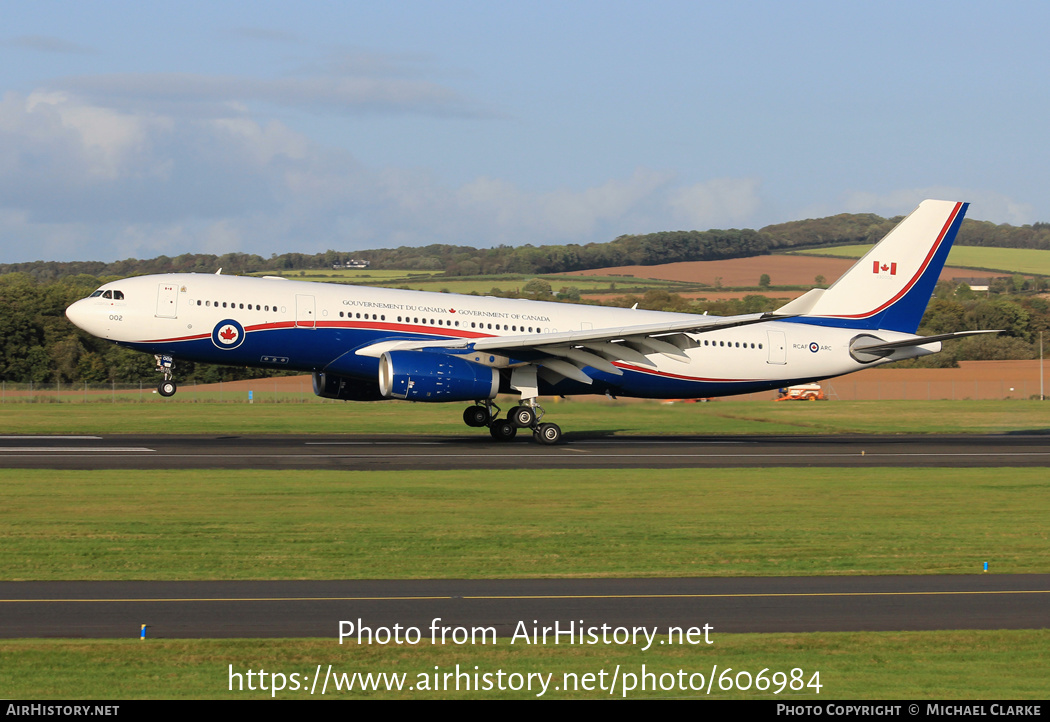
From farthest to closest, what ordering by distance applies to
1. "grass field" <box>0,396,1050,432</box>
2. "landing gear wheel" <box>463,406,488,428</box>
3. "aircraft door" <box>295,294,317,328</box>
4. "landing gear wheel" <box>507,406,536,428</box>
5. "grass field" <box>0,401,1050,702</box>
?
"grass field" <box>0,396,1050,432</box> → "landing gear wheel" <box>463,406,488,428</box> → "landing gear wheel" <box>507,406,536,428</box> → "aircraft door" <box>295,294,317,328</box> → "grass field" <box>0,401,1050,702</box>

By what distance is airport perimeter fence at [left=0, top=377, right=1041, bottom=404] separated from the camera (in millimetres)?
65938

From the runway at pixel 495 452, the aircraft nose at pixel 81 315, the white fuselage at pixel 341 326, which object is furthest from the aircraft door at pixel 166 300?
the runway at pixel 495 452

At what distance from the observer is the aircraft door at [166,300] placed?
34.0 meters

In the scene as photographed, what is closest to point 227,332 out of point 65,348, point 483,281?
point 65,348

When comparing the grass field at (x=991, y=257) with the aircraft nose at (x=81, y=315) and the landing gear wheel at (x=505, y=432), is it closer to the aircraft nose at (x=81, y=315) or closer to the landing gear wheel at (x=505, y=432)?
the landing gear wheel at (x=505, y=432)

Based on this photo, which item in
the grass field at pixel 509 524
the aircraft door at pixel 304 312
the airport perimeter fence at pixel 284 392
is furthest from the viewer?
the airport perimeter fence at pixel 284 392

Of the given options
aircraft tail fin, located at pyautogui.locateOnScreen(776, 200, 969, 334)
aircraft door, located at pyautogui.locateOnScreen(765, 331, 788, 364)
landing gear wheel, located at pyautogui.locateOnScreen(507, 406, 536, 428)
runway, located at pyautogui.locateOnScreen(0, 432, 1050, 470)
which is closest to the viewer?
runway, located at pyautogui.locateOnScreen(0, 432, 1050, 470)

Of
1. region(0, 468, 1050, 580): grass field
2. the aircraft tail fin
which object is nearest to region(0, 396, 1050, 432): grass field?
the aircraft tail fin

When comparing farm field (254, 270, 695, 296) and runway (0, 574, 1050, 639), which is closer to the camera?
runway (0, 574, 1050, 639)

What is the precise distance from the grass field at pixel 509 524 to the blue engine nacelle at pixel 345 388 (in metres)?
10.4

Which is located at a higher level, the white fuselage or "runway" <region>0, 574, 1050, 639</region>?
the white fuselage

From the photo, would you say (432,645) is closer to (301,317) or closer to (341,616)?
(341,616)

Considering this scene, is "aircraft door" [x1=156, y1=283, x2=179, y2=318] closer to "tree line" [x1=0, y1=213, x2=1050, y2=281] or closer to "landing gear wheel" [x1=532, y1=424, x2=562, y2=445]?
"landing gear wheel" [x1=532, y1=424, x2=562, y2=445]

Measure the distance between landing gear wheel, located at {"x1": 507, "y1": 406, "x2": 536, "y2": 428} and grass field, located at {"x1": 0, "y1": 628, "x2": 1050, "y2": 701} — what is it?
25.7m
